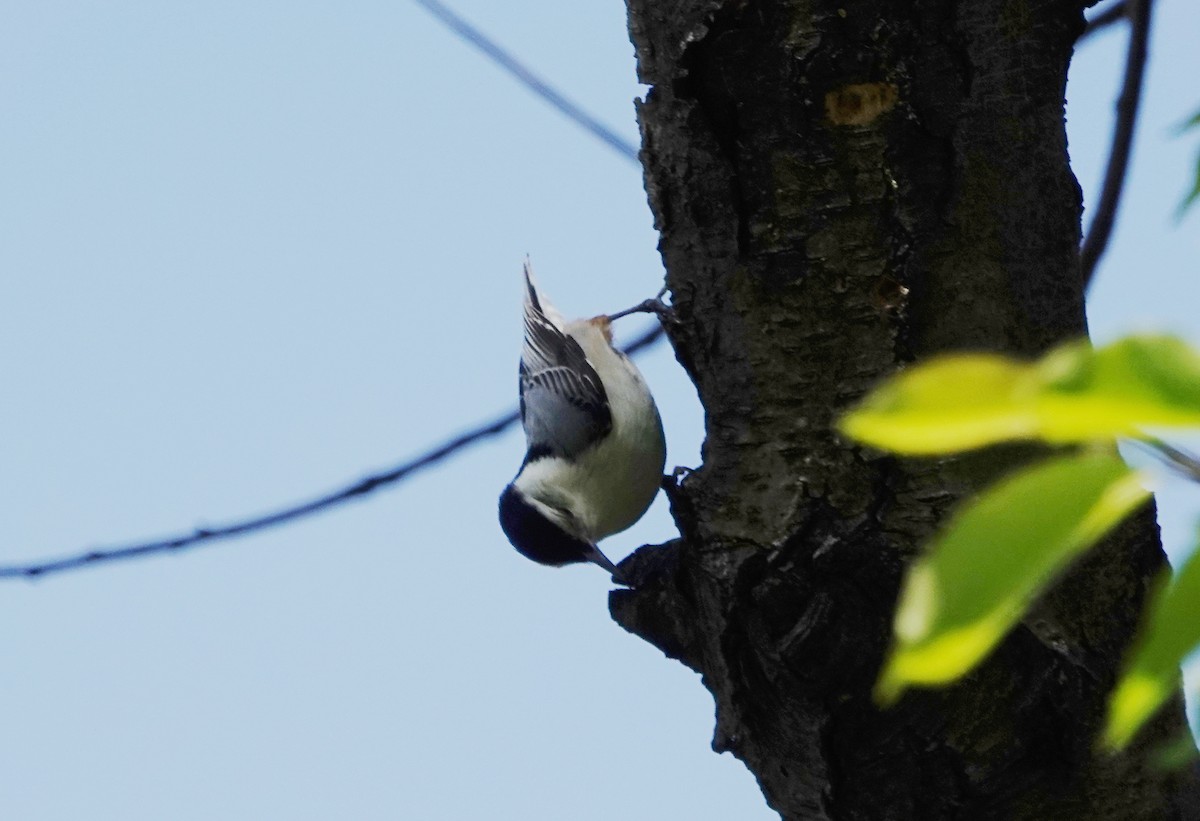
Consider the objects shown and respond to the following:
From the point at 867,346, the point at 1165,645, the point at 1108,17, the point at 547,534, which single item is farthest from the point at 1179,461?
the point at 547,534

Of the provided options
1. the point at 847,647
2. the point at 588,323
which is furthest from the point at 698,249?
the point at 588,323

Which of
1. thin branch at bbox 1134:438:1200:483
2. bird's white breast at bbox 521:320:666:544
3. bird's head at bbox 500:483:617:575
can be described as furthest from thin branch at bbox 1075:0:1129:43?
thin branch at bbox 1134:438:1200:483

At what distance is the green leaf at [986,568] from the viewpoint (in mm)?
552

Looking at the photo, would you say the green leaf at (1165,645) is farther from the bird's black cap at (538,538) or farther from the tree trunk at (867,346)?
the bird's black cap at (538,538)

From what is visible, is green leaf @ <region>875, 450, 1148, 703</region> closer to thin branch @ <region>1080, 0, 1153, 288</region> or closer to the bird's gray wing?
thin branch @ <region>1080, 0, 1153, 288</region>

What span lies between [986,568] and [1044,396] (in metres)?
0.09

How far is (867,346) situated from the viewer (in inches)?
77.0

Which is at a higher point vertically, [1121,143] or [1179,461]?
[1179,461]

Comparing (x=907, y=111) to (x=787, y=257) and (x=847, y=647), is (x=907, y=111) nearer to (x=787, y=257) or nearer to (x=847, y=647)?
(x=787, y=257)

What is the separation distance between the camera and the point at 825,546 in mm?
1898

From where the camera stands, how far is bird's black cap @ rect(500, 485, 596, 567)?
4.07m

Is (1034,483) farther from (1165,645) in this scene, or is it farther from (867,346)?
(867,346)

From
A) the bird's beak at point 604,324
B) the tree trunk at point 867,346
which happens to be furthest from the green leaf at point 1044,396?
the bird's beak at point 604,324

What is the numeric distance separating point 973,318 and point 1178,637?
1.43 m
